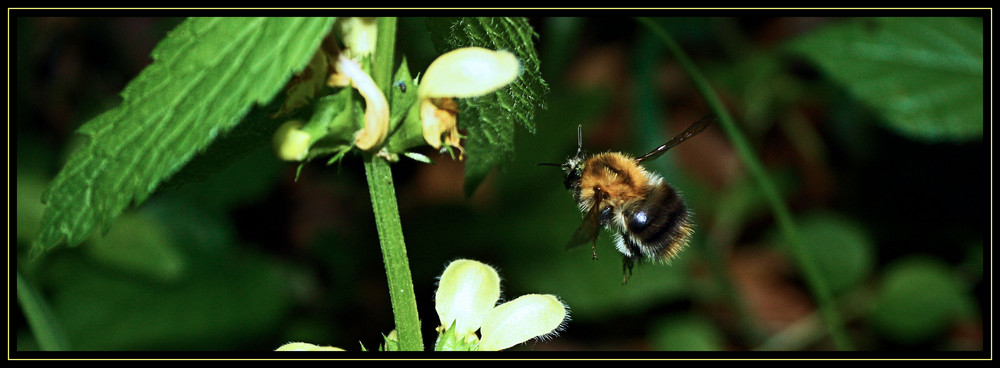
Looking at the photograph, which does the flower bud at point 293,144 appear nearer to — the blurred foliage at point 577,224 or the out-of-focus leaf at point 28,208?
the blurred foliage at point 577,224

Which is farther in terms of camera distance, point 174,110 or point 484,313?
point 484,313

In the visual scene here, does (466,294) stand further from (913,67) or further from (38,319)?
(913,67)

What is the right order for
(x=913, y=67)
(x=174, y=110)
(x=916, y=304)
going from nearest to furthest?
(x=174, y=110) < (x=913, y=67) < (x=916, y=304)

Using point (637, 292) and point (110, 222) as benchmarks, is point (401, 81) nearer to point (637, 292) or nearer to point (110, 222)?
point (110, 222)

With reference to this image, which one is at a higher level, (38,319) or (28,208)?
(28,208)

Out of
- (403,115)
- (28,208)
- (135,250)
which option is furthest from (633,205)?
(28,208)

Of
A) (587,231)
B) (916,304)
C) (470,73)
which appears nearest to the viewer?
(470,73)

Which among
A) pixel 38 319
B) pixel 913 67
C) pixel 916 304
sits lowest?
pixel 38 319

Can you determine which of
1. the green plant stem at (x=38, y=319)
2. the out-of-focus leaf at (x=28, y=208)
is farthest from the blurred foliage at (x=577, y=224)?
the green plant stem at (x=38, y=319)
